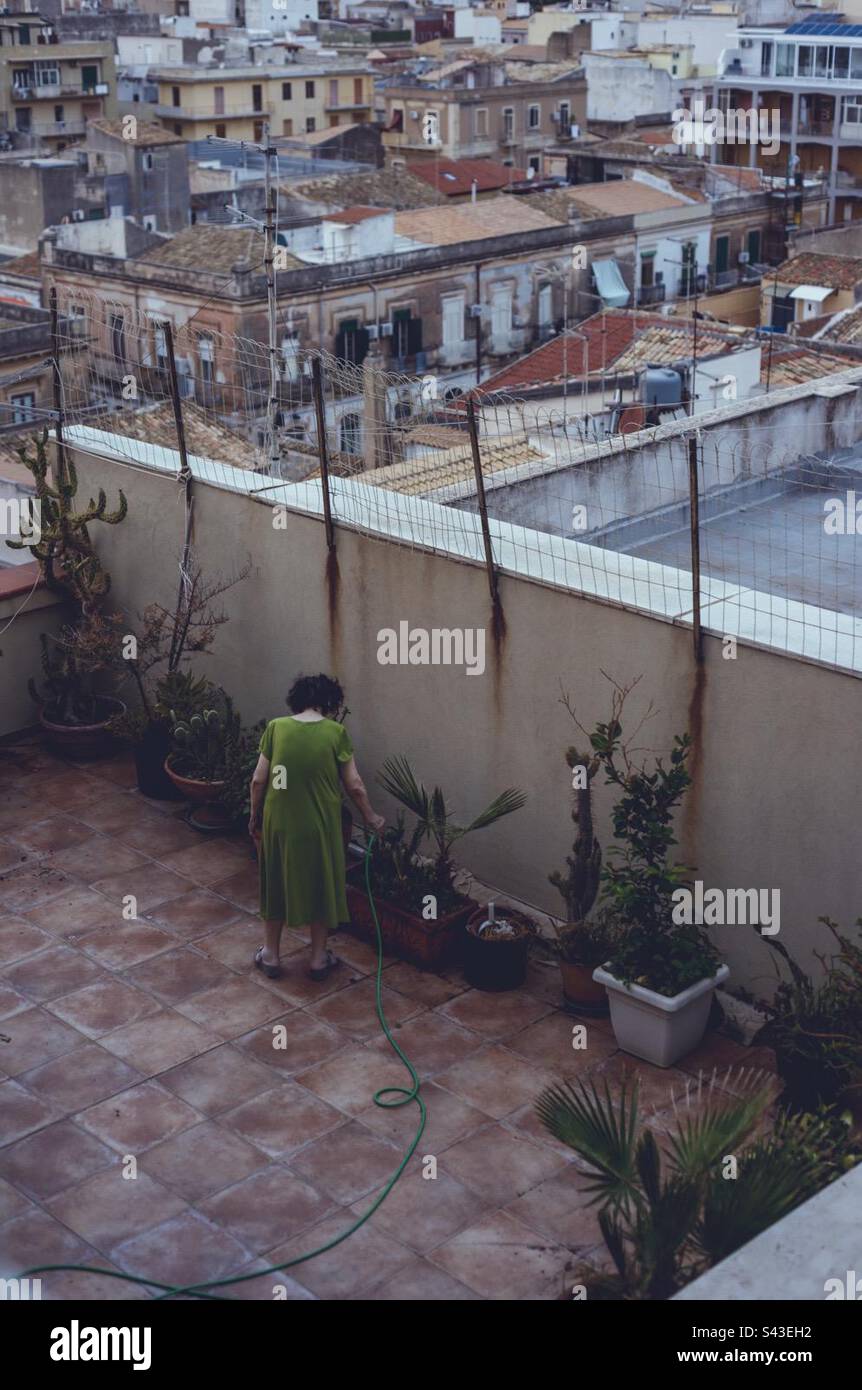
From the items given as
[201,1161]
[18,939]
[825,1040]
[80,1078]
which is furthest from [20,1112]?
[825,1040]

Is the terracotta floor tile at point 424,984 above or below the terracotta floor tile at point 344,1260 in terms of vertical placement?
below

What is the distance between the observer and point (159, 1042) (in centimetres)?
711

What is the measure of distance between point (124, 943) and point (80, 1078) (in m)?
1.12

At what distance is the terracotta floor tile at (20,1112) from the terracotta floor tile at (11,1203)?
0.94 ft

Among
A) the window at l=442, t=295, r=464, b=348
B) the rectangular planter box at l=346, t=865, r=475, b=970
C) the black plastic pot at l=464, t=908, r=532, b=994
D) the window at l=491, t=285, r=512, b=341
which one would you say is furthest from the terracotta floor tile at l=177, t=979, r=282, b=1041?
the window at l=491, t=285, r=512, b=341

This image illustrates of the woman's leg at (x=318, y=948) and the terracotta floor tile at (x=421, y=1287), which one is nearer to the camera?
the terracotta floor tile at (x=421, y=1287)

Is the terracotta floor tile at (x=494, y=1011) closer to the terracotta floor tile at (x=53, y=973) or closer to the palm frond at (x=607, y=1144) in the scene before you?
the terracotta floor tile at (x=53, y=973)

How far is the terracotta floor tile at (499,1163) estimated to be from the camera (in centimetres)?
619

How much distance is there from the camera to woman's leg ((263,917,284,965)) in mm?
7551

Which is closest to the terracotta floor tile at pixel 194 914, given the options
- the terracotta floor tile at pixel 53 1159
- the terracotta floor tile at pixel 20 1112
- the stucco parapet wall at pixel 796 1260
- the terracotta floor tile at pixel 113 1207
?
the terracotta floor tile at pixel 20 1112

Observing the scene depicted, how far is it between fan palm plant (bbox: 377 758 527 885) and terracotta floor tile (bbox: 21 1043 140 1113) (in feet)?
5.70

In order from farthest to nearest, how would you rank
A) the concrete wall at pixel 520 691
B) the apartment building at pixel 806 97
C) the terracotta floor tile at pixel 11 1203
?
the apartment building at pixel 806 97
the concrete wall at pixel 520 691
the terracotta floor tile at pixel 11 1203
